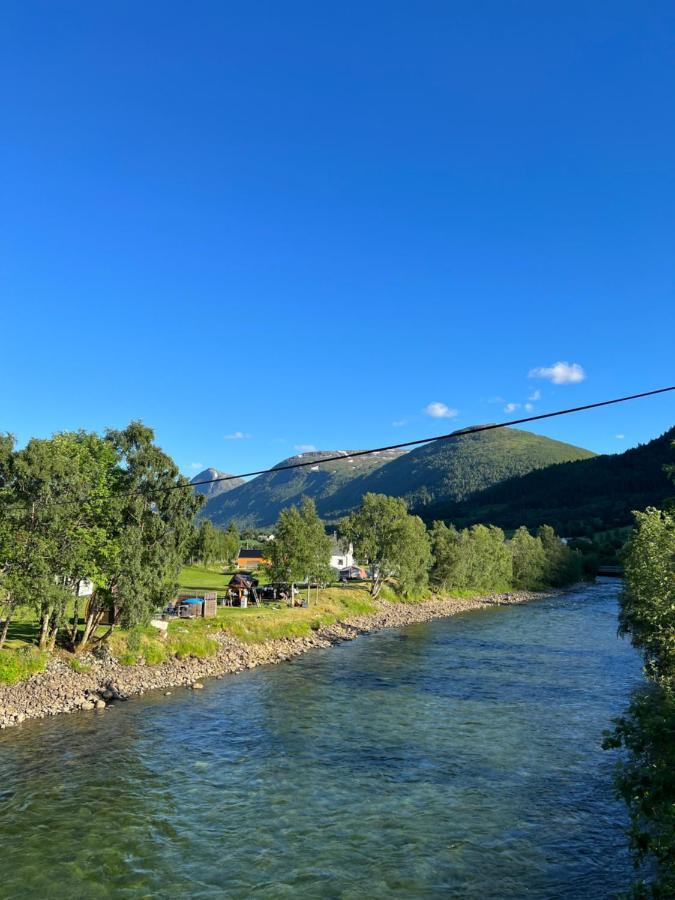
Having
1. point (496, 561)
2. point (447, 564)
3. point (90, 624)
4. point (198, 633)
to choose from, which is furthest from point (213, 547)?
point (90, 624)

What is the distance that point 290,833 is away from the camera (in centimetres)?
2164

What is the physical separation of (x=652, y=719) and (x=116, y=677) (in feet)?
120

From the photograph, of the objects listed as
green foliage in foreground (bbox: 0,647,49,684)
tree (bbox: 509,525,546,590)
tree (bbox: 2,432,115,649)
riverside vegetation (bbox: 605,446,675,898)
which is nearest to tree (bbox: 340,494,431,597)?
tree (bbox: 509,525,546,590)

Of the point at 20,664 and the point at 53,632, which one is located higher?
the point at 53,632

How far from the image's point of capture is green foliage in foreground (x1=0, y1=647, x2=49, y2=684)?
36.7 meters

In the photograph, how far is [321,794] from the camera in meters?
25.1

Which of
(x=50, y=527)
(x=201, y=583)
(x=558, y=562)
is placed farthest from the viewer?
(x=558, y=562)

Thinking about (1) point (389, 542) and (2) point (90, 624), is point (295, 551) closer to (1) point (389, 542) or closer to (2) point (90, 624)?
(1) point (389, 542)

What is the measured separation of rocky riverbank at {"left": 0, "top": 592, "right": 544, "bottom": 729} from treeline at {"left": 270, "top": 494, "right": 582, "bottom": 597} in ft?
41.5

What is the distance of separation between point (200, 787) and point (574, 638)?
55.4 m

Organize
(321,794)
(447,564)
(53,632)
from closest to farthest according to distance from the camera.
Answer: (321,794) < (53,632) < (447,564)

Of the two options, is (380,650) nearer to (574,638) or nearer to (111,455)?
(574,638)

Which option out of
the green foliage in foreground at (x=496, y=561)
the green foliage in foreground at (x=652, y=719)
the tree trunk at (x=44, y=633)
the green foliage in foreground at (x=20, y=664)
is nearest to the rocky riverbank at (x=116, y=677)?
the green foliage in foreground at (x=20, y=664)

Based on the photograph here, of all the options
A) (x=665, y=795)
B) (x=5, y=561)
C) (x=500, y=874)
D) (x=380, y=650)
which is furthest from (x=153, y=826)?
(x=380, y=650)
